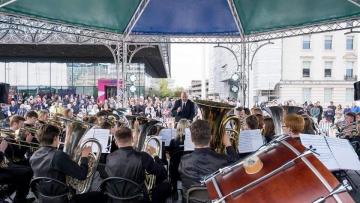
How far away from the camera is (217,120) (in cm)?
484

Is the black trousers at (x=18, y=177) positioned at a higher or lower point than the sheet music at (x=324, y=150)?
lower

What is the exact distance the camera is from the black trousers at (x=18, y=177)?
5619mm

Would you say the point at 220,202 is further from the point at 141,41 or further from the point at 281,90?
the point at 281,90

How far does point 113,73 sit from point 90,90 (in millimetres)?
2485

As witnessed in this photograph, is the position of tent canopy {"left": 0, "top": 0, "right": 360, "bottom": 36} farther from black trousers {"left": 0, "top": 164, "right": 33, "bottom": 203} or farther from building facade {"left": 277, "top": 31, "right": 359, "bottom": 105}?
building facade {"left": 277, "top": 31, "right": 359, "bottom": 105}

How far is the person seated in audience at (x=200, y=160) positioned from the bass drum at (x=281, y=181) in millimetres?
1247

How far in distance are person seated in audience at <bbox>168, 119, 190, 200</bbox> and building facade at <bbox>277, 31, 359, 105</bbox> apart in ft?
146

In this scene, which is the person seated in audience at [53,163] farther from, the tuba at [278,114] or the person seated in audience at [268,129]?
the tuba at [278,114]

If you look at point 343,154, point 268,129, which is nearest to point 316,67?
point 268,129

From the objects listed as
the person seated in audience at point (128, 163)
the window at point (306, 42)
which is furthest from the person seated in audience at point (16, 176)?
the window at point (306, 42)

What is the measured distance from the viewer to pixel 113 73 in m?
35.1

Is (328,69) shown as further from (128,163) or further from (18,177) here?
(128,163)

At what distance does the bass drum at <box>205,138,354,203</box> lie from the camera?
2172 millimetres

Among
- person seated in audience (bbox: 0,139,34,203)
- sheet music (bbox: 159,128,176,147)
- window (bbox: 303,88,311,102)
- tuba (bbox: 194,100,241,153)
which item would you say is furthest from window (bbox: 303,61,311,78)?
person seated in audience (bbox: 0,139,34,203)
